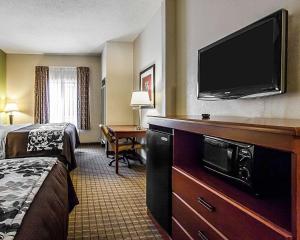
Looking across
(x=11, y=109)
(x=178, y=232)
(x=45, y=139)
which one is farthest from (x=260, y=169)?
(x=11, y=109)

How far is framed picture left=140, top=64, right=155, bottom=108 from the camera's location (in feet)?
15.4

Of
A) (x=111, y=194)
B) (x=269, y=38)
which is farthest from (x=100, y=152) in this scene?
(x=269, y=38)

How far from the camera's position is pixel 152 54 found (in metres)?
4.77

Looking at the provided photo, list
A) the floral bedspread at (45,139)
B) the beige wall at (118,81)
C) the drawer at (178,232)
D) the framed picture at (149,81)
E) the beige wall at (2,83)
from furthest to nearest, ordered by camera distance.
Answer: the beige wall at (2,83) < the beige wall at (118,81) < the framed picture at (149,81) < the floral bedspread at (45,139) < the drawer at (178,232)

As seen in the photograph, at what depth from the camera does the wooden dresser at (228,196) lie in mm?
938

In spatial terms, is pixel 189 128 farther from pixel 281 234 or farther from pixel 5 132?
pixel 5 132

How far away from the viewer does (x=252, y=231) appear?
3.63 ft

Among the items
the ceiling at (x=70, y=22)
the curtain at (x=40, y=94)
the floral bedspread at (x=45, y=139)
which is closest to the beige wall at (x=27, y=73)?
the curtain at (x=40, y=94)

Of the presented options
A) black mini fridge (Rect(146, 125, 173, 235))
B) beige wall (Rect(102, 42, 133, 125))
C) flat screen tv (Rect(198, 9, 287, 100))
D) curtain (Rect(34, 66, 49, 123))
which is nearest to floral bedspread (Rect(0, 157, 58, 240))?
black mini fridge (Rect(146, 125, 173, 235))

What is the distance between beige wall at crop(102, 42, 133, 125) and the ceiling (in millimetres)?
289

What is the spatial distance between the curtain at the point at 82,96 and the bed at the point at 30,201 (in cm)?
573

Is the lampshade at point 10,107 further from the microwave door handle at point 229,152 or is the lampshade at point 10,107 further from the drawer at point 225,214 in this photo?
the microwave door handle at point 229,152

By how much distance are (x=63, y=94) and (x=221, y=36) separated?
19.6 feet

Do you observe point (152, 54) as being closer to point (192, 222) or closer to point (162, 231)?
point (162, 231)
